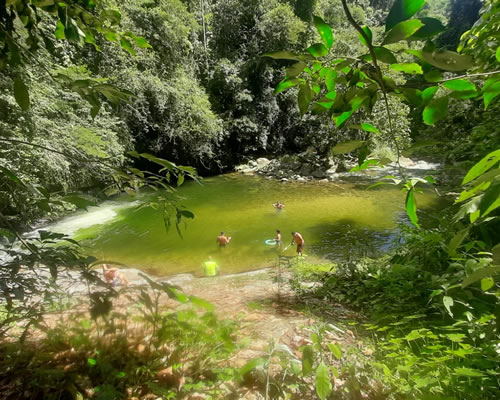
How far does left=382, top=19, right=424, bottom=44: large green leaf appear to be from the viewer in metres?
0.49

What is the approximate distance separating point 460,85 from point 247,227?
1015 centimetres

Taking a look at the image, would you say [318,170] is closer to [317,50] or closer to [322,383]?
[322,383]

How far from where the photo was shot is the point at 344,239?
9.02m

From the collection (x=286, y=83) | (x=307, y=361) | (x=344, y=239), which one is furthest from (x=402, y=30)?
(x=344, y=239)

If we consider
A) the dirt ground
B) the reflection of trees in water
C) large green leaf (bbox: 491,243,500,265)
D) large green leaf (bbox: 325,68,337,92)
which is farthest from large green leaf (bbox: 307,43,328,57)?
the reflection of trees in water

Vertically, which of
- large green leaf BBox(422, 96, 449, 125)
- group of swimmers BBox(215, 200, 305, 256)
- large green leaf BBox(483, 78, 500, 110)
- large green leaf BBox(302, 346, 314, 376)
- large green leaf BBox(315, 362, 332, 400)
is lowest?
group of swimmers BBox(215, 200, 305, 256)

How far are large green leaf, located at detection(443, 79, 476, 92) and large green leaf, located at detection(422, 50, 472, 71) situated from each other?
6cm

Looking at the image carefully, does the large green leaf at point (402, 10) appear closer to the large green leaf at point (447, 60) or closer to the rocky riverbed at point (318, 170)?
the large green leaf at point (447, 60)

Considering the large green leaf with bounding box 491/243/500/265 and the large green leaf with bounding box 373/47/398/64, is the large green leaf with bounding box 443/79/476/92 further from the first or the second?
the large green leaf with bounding box 491/243/500/265

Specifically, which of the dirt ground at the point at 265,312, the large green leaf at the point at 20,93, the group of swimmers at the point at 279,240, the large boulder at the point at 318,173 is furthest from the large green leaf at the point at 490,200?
the large boulder at the point at 318,173

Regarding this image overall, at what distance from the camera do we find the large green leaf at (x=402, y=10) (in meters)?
0.49

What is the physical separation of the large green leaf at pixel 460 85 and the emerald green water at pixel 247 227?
6044mm

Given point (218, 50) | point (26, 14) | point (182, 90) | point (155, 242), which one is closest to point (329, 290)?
point (26, 14)

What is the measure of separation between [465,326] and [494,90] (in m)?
1.67
